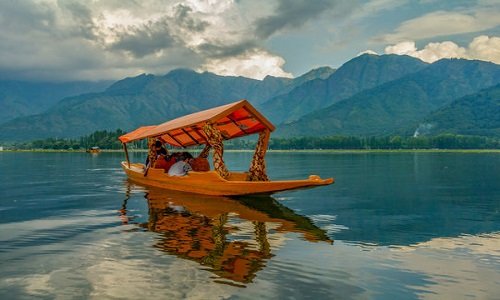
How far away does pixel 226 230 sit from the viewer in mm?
17656

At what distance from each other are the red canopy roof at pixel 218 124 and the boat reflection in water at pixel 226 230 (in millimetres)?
4849

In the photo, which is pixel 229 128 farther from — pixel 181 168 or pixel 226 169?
pixel 226 169

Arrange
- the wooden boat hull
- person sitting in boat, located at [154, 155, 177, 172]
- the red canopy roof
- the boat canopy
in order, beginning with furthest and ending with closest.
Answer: person sitting in boat, located at [154, 155, 177, 172] < the boat canopy < the red canopy roof < the wooden boat hull

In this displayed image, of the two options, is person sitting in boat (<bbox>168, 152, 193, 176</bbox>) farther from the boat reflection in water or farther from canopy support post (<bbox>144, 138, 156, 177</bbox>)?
canopy support post (<bbox>144, 138, 156, 177</bbox>)

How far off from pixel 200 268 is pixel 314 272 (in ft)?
10.4

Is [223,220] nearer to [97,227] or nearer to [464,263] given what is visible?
[97,227]

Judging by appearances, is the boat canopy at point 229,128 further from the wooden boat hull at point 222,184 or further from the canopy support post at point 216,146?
the wooden boat hull at point 222,184

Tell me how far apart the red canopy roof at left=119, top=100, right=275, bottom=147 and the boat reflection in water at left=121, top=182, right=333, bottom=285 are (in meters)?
4.85

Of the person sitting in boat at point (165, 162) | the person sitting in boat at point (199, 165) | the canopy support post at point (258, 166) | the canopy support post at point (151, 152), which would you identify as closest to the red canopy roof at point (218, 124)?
the canopy support post at point (151, 152)

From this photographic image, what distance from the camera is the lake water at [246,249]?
10773 millimetres

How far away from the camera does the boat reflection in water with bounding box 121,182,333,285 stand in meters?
12.9

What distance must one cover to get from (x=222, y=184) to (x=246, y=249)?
38.8 ft

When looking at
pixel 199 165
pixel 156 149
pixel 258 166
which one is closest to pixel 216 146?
pixel 258 166

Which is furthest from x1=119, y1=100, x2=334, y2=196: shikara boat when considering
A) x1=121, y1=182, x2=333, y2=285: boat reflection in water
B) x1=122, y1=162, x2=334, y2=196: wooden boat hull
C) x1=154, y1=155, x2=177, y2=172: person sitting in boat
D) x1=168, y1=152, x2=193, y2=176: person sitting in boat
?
x1=121, y1=182, x2=333, y2=285: boat reflection in water
